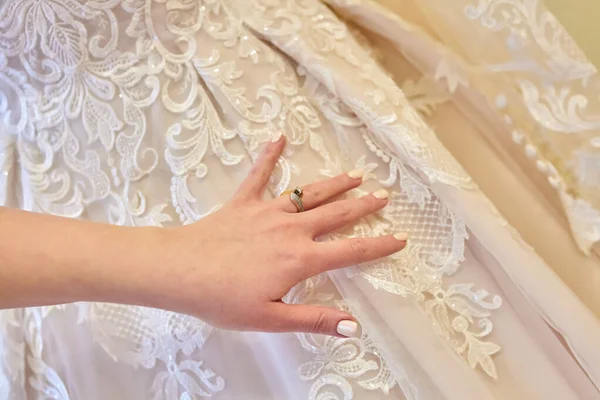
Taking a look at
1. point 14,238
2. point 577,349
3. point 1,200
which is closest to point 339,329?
point 577,349

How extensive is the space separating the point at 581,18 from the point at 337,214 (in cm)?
42

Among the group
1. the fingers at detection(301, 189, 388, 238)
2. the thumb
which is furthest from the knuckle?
the thumb

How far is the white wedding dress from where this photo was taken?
0.58 m

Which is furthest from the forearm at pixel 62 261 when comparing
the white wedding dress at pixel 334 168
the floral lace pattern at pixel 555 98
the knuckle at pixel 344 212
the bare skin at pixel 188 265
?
the floral lace pattern at pixel 555 98

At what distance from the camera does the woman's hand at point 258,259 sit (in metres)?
0.56

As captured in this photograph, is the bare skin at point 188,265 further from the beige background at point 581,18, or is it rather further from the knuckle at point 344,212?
the beige background at point 581,18

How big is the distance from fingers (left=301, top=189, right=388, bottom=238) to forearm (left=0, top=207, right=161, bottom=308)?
0.58 feet

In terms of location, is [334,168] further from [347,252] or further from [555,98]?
[555,98]

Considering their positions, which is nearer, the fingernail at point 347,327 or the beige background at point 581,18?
the fingernail at point 347,327

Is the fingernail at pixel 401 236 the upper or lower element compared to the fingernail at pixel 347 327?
upper

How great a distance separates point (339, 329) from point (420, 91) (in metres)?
0.37

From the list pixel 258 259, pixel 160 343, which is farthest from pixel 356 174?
pixel 160 343

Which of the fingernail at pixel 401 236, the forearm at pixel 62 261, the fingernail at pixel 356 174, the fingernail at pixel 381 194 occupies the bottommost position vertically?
the fingernail at pixel 401 236

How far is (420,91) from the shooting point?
0.75m
